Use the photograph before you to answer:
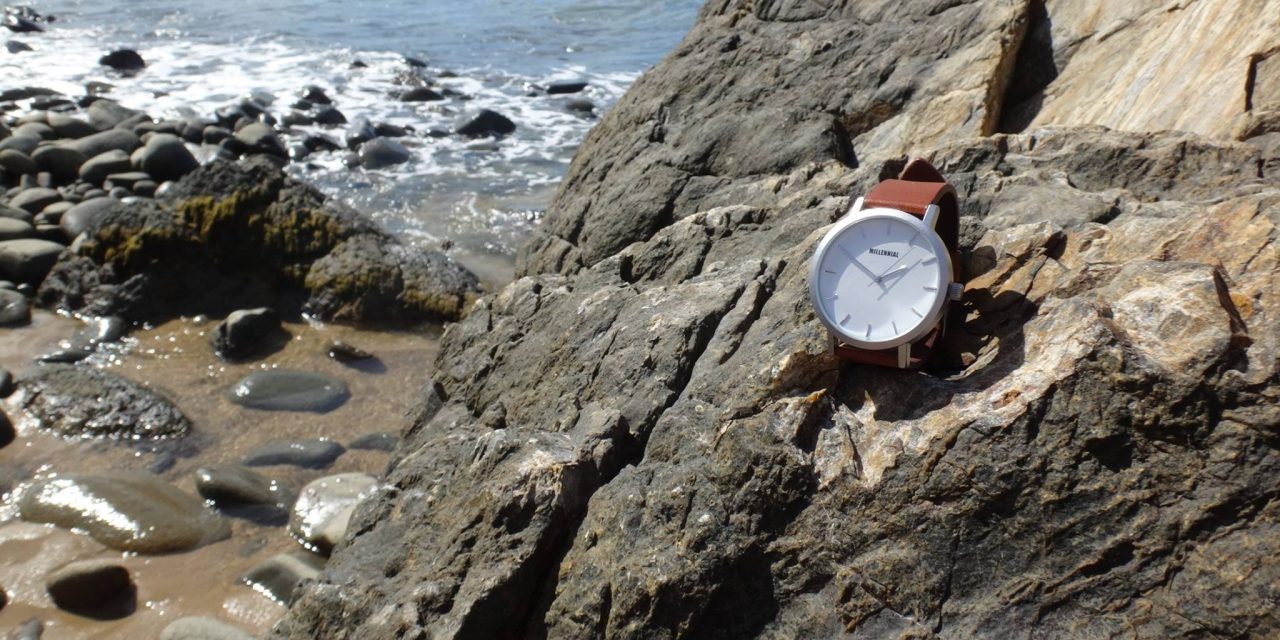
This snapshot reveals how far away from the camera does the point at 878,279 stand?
272cm

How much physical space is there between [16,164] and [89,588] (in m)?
8.14

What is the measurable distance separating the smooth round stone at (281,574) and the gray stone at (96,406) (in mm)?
1735

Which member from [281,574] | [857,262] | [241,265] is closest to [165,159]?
[241,265]

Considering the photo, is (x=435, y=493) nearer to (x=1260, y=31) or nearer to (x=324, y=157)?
(x=1260, y=31)

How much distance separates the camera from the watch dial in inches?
104

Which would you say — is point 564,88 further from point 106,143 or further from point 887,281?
point 887,281

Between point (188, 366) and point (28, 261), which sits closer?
point (188, 366)

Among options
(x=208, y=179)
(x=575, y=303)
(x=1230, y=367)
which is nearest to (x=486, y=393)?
(x=575, y=303)

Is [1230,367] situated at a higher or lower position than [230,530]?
higher

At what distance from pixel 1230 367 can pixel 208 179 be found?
26.3 ft

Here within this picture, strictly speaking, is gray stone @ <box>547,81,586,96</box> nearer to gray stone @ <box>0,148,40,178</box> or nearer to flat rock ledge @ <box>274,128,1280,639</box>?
gray stone @ <box>0,148,40,178</box>

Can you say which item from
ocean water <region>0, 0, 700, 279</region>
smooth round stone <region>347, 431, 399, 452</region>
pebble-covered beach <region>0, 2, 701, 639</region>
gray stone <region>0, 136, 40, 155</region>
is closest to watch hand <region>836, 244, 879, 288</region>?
pebble-covered beach <region>0, 2, 701, 639</region>

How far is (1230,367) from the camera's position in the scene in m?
2.38

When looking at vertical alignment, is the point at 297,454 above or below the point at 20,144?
above
